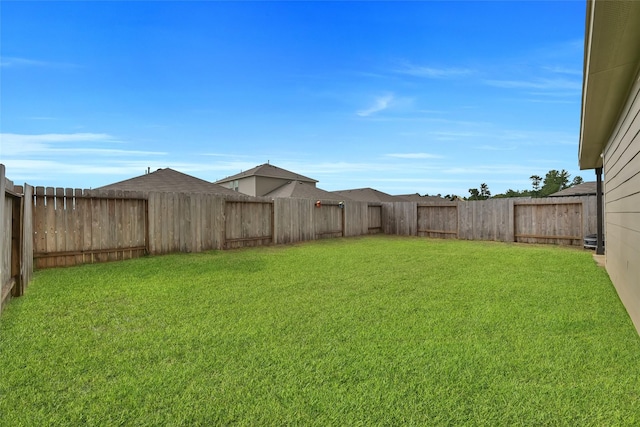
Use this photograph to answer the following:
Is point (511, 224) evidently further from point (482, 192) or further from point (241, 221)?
point (482, 192)

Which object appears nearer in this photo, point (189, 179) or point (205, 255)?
point (205, 255)

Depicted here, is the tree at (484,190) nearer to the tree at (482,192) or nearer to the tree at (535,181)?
the tree at (482,192)

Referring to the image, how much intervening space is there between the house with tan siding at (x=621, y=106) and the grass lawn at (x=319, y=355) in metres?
0.57

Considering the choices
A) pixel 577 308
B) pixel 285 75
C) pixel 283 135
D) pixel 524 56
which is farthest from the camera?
pixel 283 135

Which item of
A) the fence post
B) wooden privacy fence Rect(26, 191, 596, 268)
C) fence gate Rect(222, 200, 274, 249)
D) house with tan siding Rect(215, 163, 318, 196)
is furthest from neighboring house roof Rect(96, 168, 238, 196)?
the fence post

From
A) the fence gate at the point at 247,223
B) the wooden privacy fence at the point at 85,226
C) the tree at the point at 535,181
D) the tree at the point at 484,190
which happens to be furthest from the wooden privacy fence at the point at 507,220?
the tree at the point at 535,181

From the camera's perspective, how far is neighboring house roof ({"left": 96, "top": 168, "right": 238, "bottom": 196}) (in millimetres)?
12297

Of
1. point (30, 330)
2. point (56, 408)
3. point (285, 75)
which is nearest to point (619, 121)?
point (56, 408)

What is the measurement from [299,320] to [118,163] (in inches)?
489

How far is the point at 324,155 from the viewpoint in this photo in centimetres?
1908

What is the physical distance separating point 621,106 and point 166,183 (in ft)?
45.4

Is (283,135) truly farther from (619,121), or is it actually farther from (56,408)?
(56,408)

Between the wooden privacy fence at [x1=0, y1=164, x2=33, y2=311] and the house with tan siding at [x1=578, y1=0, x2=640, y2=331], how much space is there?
518 centimetres

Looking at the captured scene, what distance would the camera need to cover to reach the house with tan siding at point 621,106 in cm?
206
